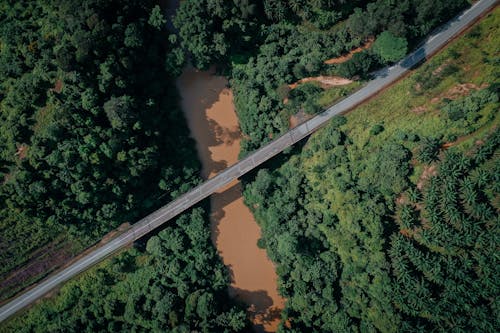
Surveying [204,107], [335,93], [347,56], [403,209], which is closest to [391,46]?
[347,56]

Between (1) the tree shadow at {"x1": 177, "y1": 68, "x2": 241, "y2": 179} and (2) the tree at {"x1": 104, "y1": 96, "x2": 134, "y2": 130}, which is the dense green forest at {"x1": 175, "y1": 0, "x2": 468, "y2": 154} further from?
(2) the tree at {"x1": 104, "y1": 96, "x2": 134, "y2": 130}

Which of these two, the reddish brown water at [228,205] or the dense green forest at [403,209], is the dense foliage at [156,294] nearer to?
the reddish brown water at [228,205]

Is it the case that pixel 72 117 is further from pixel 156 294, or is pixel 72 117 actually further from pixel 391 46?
pixel 391 46

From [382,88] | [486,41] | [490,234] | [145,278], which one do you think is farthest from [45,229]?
[486,41]

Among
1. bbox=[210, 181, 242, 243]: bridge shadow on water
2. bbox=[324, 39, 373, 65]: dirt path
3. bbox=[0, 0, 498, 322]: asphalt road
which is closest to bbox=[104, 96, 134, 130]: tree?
bbox=[0, 0, 498, 322]: asphalt road

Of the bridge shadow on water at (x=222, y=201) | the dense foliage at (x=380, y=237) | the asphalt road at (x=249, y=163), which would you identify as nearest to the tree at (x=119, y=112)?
the asphalt road at (x=249, y=163)

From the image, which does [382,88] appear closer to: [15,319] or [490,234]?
[490,234]
